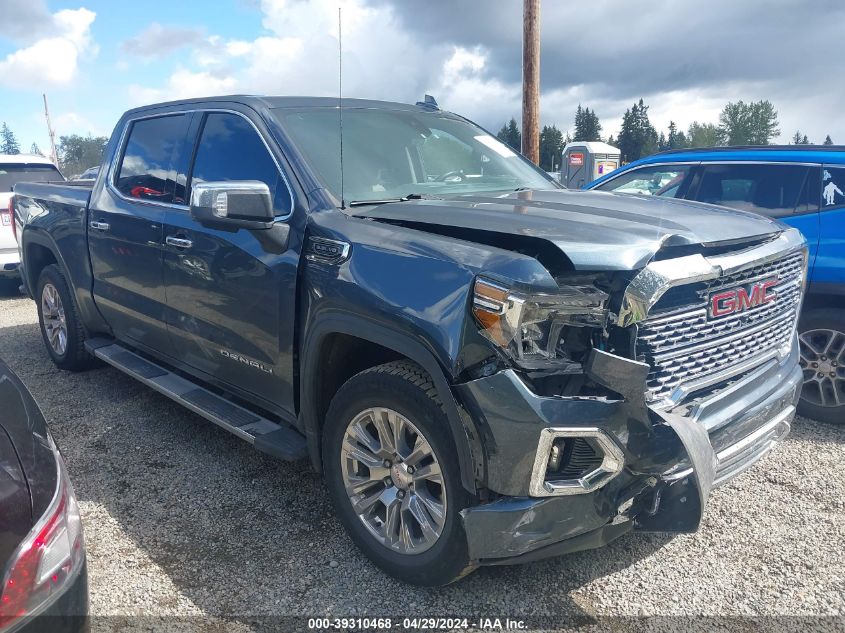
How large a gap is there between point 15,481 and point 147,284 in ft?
8.20

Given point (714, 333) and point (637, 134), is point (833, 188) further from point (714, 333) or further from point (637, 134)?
point (637, 134)

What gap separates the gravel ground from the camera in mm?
2688

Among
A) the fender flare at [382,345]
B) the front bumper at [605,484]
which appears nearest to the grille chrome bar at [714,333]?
the front bumper at [605,484]

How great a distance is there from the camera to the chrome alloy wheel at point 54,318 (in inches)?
220

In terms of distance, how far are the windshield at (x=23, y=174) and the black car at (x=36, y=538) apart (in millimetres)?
8800

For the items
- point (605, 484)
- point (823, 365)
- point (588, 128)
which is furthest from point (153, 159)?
point (588, 128)

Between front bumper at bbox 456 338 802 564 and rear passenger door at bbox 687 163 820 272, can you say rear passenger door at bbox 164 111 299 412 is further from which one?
rear passenger door at bbox 687 163 820 272

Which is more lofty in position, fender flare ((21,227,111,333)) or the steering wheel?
the steering wheel

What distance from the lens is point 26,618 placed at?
1645 millimetres

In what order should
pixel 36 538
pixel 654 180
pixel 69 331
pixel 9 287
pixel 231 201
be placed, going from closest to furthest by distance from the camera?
pixel 36 538, pixel 231 201, pixel 69 331, pixel 654 180, pixel 9 287

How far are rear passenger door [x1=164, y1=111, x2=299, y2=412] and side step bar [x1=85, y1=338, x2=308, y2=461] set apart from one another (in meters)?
0.12

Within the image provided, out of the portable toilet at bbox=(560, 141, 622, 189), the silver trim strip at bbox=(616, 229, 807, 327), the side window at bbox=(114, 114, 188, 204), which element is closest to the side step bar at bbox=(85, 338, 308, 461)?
the side window at bbox=(114, 114, 188, 204)

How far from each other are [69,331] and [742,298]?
5.01m

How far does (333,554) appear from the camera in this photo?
9.93 ft
